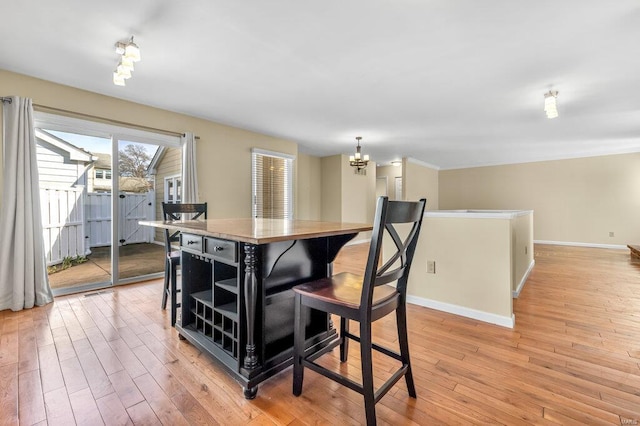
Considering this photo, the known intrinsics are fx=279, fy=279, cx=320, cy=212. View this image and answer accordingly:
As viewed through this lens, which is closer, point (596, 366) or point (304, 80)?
A: point (596, 366)

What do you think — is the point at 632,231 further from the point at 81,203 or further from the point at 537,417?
the point at 81,203

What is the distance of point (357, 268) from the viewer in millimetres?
4527

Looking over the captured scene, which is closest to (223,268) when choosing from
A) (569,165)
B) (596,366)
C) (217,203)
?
(596,366)

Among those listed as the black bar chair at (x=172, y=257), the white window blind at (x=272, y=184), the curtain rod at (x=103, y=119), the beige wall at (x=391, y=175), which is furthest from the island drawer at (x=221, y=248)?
the beige wall at (x=391, y=175)

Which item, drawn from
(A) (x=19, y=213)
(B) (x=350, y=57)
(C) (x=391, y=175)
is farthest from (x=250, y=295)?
(C) (x=391, y=175)

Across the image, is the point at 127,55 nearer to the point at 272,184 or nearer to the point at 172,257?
the point at 172,257

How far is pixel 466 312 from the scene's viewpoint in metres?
2.62

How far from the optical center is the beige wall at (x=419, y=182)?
764 cm

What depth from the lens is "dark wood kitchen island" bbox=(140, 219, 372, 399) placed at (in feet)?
4.85

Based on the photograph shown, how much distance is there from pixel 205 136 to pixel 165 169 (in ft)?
2.58

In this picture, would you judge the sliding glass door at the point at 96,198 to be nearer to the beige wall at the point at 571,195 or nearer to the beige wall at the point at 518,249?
the beige wall at the point at 518,249

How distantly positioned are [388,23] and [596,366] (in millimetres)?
2734

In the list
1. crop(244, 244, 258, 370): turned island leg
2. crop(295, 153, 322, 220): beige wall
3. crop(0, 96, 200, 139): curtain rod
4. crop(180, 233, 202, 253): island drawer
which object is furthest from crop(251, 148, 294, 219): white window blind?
crop(244, 244, 258, 370): turned island leg

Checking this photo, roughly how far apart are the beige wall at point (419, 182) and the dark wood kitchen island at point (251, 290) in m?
6.27
